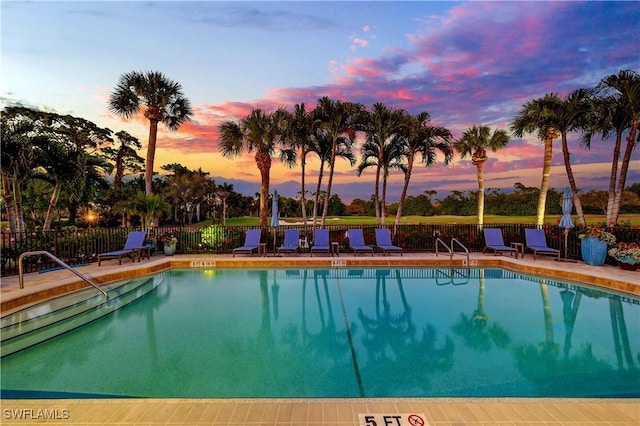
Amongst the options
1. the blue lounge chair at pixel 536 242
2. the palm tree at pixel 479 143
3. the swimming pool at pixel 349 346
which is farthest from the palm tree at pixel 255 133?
the palm tree at pixel 479 143

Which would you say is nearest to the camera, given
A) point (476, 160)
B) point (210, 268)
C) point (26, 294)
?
point (26, 294)

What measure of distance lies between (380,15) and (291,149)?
9.43 metres

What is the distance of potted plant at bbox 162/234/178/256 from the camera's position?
37.3 feet

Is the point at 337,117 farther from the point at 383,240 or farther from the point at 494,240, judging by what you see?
the point at 494,240

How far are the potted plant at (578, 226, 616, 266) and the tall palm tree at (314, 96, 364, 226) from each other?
11.6m

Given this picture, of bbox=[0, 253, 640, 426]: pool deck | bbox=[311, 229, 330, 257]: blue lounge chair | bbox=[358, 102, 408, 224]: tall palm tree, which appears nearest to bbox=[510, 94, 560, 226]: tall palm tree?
bbox=[358, 102, 408, 224]: tall palm tree

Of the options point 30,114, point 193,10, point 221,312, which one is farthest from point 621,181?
point 30,114

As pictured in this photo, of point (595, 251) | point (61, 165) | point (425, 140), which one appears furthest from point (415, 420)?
point (425, 140)

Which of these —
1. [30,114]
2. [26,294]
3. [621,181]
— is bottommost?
[26,294]

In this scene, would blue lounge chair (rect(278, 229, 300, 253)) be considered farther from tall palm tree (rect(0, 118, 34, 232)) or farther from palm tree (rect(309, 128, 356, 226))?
tall palm tree (rect(0, 118, 34, 232))

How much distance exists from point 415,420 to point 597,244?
953cm

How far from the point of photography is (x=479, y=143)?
21766 millimetres

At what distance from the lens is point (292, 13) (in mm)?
10445

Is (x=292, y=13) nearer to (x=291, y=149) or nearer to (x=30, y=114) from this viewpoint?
(x=291, y=149)
